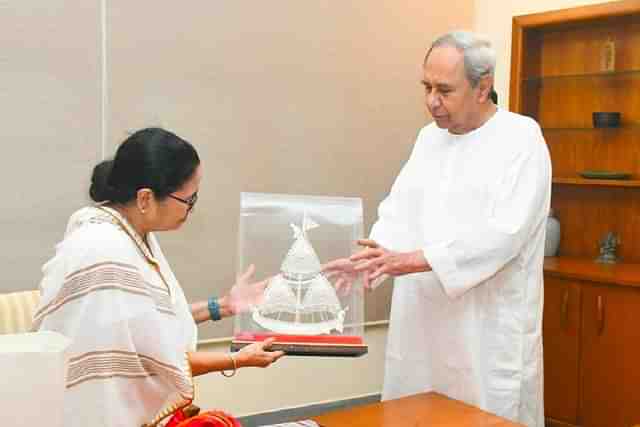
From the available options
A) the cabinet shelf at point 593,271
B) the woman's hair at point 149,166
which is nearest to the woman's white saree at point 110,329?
the woman's hair at point 149,166

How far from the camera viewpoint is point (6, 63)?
3.10 meters

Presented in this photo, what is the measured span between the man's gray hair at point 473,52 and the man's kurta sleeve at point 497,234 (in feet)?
1.01

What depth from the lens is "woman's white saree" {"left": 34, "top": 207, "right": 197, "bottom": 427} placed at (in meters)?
1.73

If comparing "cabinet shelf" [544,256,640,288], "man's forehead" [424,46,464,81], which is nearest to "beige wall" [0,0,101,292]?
"man's forehead" [424,46,464,81]

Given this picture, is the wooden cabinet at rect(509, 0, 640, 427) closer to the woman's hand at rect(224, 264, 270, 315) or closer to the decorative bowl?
the decorative bowl

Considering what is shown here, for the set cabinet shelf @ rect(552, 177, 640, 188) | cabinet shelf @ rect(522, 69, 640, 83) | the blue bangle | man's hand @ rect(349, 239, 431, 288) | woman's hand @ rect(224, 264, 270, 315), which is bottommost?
the blue bangle

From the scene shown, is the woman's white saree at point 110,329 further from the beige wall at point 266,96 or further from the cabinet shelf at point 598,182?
the cabinet shelf at point 598,182

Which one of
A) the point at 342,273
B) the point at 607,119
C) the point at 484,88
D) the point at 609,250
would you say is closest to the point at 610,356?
the point at 609,250

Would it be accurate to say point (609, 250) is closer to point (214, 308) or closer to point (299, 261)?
point (299, 261)

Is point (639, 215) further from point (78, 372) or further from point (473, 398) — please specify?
point (78, 372)

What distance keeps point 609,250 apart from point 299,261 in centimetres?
221

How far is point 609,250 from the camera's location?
411 cm

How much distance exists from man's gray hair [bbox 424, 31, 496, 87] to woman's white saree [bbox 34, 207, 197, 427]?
140 centimetres

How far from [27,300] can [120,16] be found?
55.2 inches
